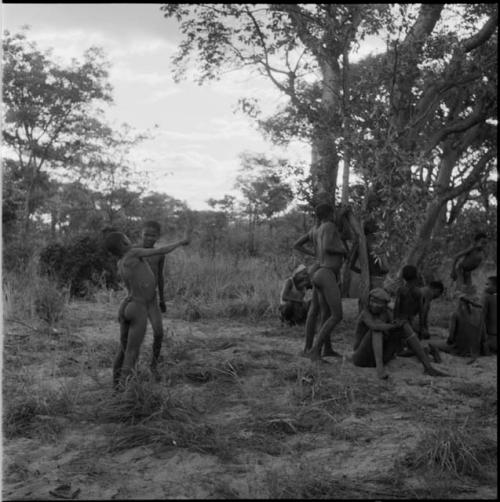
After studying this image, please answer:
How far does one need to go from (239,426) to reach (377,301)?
203 centimetres

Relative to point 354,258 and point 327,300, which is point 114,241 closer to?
point 327,300

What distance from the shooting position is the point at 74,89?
1573cm

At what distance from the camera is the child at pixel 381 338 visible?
5438mm

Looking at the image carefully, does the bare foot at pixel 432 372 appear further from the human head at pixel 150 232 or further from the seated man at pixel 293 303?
the human head at pixel 150 232

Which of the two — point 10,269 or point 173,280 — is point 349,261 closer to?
point 173,280

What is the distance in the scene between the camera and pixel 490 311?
6.62 m

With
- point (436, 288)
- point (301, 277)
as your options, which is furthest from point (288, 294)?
point (436, 288)

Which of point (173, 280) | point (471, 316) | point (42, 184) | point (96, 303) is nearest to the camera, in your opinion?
point (471, 316)

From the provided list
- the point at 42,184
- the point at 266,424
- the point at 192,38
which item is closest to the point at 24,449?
the point at 266,424

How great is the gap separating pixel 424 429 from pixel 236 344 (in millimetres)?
2954

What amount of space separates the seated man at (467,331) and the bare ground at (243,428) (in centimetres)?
24

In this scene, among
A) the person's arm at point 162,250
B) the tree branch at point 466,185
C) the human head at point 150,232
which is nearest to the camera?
the person's arm at point 162,250

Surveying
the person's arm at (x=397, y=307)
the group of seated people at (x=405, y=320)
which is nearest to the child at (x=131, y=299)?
the group of seated people at (x=405, y=320)

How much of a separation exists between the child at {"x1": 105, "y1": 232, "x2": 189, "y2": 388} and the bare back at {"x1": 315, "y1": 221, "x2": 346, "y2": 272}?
1.75m
